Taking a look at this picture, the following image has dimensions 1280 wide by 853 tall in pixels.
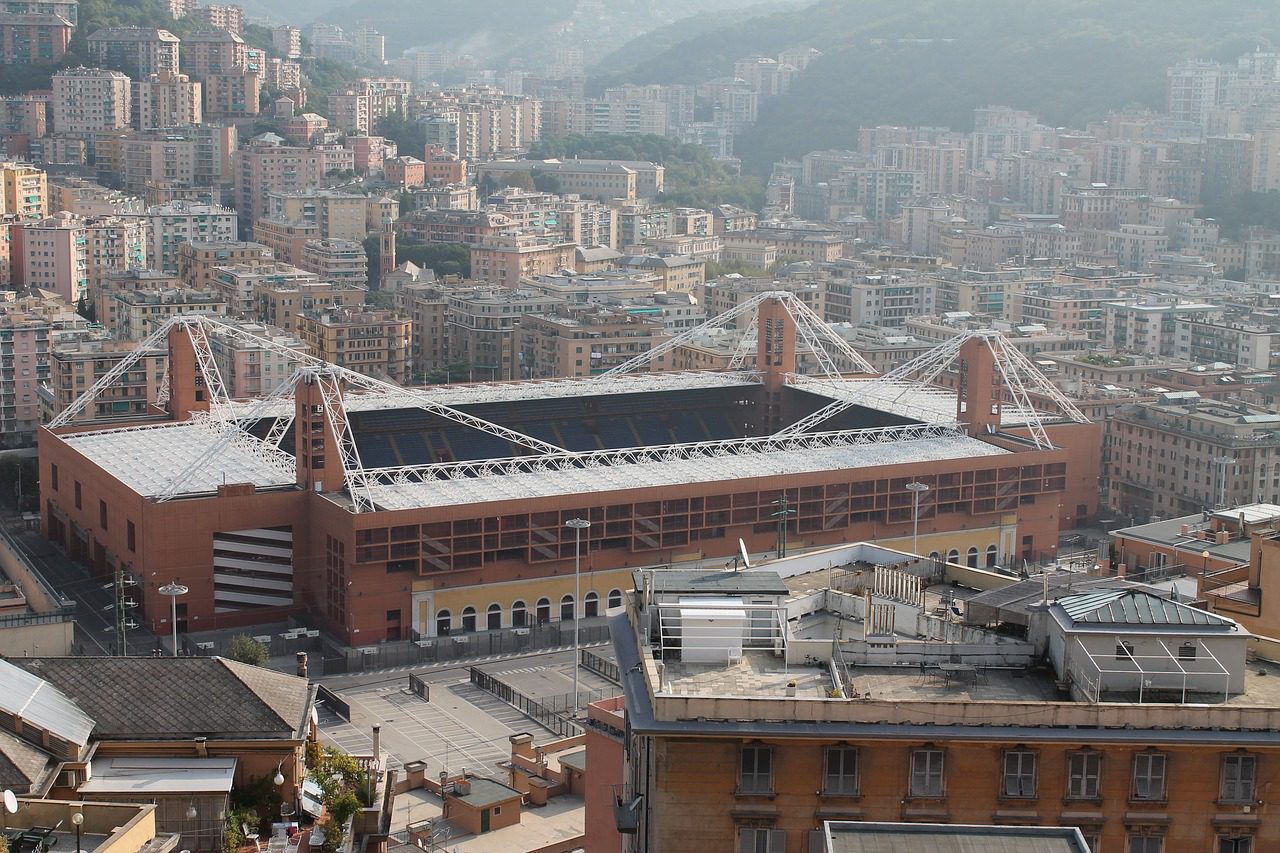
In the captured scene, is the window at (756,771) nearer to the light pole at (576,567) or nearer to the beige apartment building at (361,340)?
the light pole at (576,567)

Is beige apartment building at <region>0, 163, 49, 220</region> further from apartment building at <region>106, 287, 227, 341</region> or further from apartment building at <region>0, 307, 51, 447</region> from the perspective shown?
apartment building at <region>0, 307, 51, 447</region>

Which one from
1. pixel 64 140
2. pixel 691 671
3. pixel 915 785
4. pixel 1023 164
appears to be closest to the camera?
pixel 915 785

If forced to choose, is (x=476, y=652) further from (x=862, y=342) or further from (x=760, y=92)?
(x=760, y=92)

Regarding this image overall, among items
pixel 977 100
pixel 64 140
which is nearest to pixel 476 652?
pixel 64 140

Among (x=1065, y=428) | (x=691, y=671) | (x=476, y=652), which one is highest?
(x=691, y=671)

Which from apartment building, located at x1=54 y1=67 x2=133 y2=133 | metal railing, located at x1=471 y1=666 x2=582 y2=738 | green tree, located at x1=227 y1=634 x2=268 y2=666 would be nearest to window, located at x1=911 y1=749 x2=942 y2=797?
metal railing, located at x1=471 y1=666 x2=582 y2=738

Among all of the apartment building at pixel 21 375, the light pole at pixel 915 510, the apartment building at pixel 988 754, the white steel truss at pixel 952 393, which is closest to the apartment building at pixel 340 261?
the apartment building at pixel 21 375
